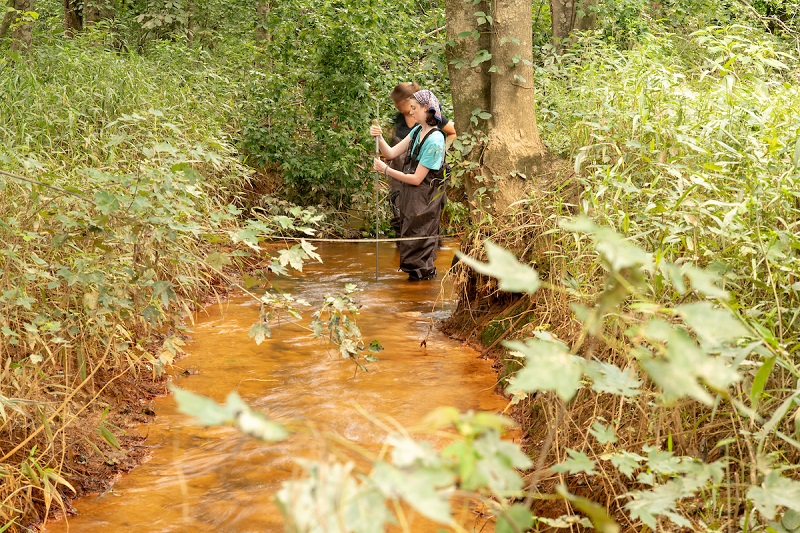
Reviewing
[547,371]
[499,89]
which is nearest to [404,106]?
[499,89]

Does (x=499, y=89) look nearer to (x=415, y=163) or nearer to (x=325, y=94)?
(x=415, y=163)

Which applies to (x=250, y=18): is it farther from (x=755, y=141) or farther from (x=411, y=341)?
(x=755, y=141)

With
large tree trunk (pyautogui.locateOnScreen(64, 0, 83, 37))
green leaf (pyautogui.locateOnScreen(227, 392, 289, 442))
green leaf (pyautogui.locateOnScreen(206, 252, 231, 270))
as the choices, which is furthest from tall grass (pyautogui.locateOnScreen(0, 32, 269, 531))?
large tree trunk (pyautogui.locateOnScreen(64, 0, 83, 37))

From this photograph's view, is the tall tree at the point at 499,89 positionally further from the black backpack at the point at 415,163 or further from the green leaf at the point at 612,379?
the green leaf at the point at 612,379

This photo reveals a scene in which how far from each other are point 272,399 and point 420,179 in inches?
125

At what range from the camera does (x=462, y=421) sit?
4.25 ft

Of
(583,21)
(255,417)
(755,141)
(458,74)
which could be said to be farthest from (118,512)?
(583,21)

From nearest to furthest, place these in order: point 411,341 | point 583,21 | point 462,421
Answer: point 462,421 → point 411,341 → point 583,21

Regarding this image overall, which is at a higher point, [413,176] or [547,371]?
[547,371]

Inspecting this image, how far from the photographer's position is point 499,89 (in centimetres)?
604

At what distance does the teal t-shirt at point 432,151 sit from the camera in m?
7.24

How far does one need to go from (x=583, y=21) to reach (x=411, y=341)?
6939 mm

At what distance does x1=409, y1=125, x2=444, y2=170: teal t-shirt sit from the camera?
724 cm

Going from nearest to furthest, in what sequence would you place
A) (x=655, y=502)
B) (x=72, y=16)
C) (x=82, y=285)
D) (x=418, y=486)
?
1. (x=418, y=486)
2. (x=655, y=502)
3. (x=82, y=285)
4. (x=72, y=16)
